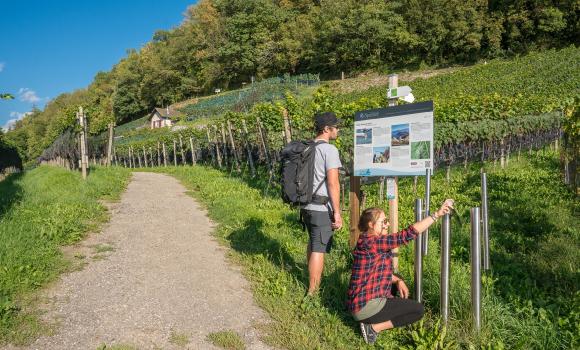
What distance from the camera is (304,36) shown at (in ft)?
234

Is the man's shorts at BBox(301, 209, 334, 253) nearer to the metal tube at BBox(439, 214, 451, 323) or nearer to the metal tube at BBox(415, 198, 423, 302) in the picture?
the metal tube at BBox(415, 198, 423, 302)

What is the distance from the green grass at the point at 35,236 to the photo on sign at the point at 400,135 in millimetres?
3715

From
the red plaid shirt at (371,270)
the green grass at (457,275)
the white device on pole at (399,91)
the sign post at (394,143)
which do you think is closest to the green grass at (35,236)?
the green grass at (457,275)

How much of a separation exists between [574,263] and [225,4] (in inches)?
3522

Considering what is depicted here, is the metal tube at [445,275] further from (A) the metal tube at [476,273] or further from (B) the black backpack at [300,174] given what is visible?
(B) the black backpack at [300,174]

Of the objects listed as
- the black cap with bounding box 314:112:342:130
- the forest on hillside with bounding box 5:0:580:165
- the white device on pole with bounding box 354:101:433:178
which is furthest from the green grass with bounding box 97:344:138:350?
the forest on hillside with bounding box 5:0:580:165

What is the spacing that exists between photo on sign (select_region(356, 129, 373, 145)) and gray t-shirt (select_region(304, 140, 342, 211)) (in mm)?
728

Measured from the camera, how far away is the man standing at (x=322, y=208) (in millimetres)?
4395

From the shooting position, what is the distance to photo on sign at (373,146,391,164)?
4801mm

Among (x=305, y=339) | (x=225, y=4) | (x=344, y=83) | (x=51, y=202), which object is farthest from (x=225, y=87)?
(x=305, y=339)

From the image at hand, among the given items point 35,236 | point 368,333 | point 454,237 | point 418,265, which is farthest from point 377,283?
point 35,236

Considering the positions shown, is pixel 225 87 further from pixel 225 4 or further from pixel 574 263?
pixel 574 263

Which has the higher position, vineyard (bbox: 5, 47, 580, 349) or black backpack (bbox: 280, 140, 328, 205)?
black backpack (bbox: 280, 140, 328, 205)

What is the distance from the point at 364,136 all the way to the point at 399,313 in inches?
81.9
